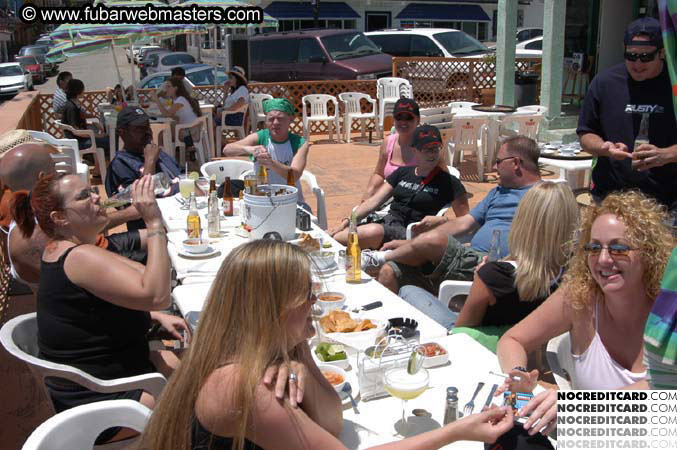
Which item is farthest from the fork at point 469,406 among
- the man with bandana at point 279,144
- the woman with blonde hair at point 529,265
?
the man with bandana at point 279,144

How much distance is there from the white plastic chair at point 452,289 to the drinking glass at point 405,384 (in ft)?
5.19

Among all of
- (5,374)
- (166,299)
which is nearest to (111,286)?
(166,299)

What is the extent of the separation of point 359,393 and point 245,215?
182cm

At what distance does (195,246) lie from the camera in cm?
351

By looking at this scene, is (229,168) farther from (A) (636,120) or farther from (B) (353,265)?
(A) (636,120)

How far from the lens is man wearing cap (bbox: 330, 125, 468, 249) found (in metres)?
4.47

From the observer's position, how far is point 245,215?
3699 mm

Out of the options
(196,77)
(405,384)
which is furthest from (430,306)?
(196,77)

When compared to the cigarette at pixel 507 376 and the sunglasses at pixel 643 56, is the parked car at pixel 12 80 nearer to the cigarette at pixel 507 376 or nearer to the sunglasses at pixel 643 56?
the sunglasses at pixel 643 56

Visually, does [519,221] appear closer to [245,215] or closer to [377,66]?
[245,215]

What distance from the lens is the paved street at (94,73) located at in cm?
2559

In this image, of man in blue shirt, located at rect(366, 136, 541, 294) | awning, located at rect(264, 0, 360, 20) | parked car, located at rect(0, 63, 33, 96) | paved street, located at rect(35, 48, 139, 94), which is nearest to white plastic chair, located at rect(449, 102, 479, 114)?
man in blue shirt, located at rect(366, 136, 541, 294)

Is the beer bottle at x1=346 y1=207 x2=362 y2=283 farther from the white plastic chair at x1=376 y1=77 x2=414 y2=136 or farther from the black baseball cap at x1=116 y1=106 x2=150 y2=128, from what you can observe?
the white plastic chair at x1=376 y1=77 x2=414 y2=136

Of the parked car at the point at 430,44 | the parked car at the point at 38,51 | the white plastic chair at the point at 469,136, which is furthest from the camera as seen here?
the parked car at the point at 38,51
